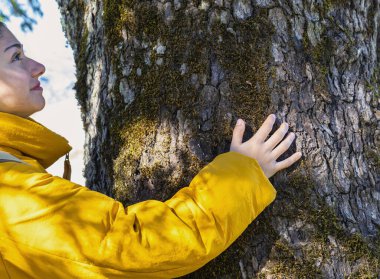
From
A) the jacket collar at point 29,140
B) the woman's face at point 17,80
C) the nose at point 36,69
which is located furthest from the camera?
the nose at point 36,69

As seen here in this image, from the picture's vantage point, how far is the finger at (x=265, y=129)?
7.12 ft

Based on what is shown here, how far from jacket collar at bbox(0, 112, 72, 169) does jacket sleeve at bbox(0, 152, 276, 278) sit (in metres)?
0.22

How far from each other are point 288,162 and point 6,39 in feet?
4.60

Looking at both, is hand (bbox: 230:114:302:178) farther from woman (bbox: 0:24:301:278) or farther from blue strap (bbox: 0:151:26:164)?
blue strap (bbox: 0:151:26:164)

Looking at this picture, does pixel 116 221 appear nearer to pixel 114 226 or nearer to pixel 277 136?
pixel 114 226

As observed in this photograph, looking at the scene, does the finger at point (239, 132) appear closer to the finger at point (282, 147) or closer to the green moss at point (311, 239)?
the finger at point (282, 147)

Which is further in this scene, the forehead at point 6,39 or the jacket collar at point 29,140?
the forehead at point 6,39

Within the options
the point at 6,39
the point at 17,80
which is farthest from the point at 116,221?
the point at 6,39

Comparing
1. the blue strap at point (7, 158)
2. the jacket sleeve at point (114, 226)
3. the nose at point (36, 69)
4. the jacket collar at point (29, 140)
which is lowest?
the jacket sleeve at point (114, 226)

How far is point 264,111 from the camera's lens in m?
2.25

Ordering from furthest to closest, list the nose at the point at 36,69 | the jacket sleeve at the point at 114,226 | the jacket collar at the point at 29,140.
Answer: the nose at the point at 36,69
the jacket collar at the point at 29,140
the jacket sleeve at the point at 114,226

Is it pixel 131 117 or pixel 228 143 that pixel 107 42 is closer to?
pixel 131 117

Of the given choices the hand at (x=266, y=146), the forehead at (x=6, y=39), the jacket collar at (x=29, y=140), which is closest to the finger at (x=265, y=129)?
the hand at (x=266, y=146)

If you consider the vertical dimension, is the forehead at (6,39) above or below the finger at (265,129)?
above
